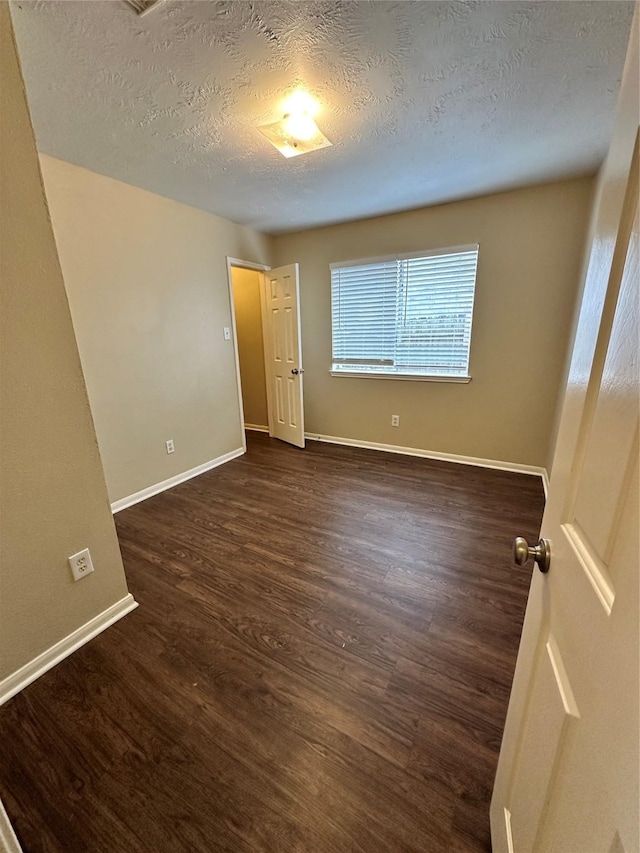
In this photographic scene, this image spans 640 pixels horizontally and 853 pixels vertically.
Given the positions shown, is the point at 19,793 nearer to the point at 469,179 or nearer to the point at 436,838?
the point at 436,838

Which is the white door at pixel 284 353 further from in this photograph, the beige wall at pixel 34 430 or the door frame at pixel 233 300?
the beige wall at pixel 34 430

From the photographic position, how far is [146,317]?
2789mm

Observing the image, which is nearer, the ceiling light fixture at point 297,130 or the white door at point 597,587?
the white door at point 597,587

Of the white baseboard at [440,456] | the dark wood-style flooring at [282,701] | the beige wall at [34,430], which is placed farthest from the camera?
the white baseboard at [440,456]

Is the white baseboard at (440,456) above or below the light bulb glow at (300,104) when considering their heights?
below

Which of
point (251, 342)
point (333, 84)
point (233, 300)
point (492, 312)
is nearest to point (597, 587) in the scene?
point (333, 84)

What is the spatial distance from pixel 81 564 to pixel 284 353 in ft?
9.57

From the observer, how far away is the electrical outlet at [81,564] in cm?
149

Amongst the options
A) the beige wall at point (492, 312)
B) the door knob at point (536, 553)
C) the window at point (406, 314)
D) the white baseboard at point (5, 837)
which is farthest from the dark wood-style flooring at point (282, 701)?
the window at point (406, 314)

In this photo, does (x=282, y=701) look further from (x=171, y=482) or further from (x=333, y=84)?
(x=333, y=84)

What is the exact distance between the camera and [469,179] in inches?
101

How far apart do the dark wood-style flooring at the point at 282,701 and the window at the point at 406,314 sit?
5.76 ft

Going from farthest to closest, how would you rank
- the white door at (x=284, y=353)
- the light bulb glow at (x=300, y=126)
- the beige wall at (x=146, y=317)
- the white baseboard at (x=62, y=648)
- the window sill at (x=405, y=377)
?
the white door at (x=284, y=353) → the window sill at (x=405, y=377) → the beige wall at (x=146, y=317) → the light bulb glow at (x=300, y=126) → the white baseboard at (x=62, y=648)

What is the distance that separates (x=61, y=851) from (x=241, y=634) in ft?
2.47
